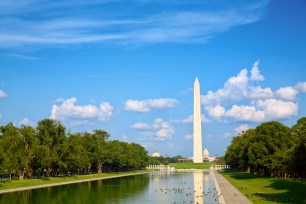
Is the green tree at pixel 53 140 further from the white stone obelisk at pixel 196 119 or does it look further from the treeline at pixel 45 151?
the white stone obelisk at pixel 196 119

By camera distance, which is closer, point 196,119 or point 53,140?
point 53,140

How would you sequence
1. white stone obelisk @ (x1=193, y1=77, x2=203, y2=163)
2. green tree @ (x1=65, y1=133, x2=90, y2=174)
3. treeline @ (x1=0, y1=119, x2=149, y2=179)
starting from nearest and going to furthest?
treeline @ (x1=0, y1=119, x2=149, y2=179), green tree @ (x1=65, y1=133, x2=90, y2=174), white stone obelisk @ (x1=193, y1=77, x2=203, y2=163)

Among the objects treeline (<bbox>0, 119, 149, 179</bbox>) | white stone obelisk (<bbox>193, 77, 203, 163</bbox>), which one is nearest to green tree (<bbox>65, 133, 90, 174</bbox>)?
treeline (<bbox>0, 119, 149, 179</bbox>)

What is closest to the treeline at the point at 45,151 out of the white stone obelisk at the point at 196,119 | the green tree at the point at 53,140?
the green tree at the point at 53,140

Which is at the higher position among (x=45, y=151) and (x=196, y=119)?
(x=196, y=119)

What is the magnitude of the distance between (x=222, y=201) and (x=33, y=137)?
4340 centimetres

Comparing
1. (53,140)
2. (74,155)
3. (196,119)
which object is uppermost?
(196,119)

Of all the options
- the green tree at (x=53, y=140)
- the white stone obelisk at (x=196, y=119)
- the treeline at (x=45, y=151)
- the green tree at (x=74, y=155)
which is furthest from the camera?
the white stone obelisk at (x=196, y=119)

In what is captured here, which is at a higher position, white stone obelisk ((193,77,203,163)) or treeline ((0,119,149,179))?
white stone obelisk ((193,77,203,163))

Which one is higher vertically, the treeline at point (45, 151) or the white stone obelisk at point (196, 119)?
the white stone obelisk at point (196, 119)

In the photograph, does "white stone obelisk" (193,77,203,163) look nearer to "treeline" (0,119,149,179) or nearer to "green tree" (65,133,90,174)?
"treeline" (0,119,149,179)

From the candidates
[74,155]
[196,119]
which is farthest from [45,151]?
[196,119]

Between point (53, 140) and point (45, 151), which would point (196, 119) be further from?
point (45, 151)

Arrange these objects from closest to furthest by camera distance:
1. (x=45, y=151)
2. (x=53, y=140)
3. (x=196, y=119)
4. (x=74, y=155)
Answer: (x=45, y=151)
(x=53, y=140)
(x=74, y=155)
(x=196, y=119)
